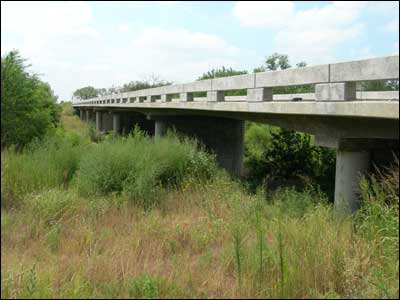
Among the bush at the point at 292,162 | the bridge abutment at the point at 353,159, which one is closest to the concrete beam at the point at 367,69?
the bridge abutment at the point at 353,159

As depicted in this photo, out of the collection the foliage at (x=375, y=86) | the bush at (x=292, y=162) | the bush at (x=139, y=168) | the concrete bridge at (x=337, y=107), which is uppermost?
the foliage at (x=375, y=86)

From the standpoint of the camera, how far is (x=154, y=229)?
6.45m

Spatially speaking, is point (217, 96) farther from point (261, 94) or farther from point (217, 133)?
point (217, 133)

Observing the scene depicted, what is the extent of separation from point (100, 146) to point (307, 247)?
6177mm

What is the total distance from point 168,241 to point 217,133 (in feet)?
48.1

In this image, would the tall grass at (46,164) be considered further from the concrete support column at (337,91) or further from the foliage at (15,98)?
the concrete support column at (337,91)

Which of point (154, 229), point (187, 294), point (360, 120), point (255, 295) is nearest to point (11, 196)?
point (187, 294)

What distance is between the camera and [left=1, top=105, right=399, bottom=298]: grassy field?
4172mm

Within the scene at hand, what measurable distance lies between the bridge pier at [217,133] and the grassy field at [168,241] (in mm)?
11182

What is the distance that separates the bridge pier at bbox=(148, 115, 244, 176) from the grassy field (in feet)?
36.7

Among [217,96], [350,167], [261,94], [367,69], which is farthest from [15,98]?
[217,96]

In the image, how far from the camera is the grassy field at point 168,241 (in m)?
4.17

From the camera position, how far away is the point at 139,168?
9.05 metres

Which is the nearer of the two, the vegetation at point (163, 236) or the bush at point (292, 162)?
the vegetation at point (163, 236)
